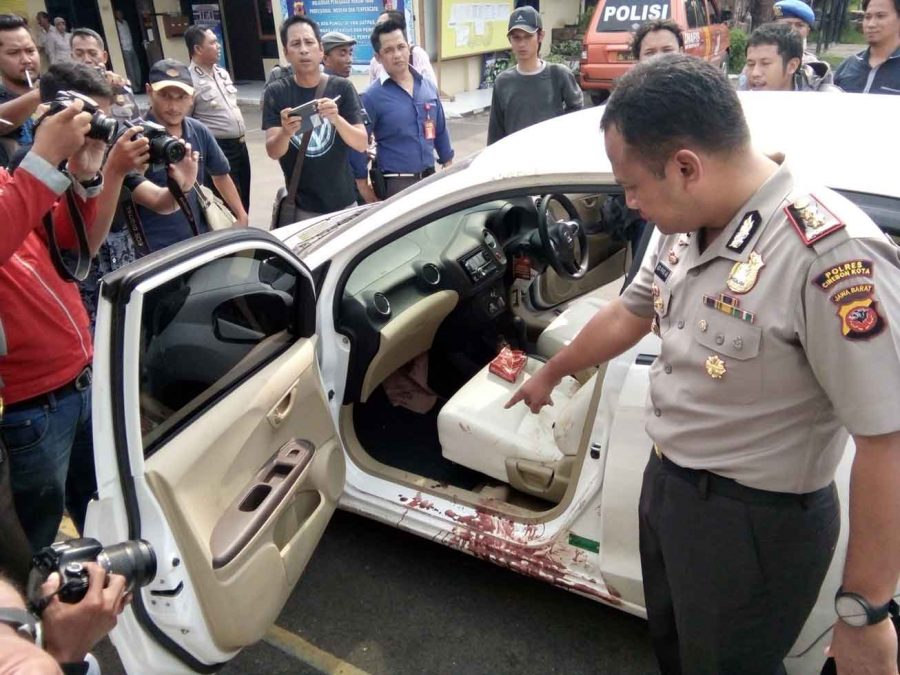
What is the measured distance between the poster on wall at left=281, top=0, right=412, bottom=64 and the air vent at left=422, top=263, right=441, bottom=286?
31.8 feet

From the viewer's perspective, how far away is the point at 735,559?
1363 mm

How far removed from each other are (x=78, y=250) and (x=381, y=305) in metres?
1.00

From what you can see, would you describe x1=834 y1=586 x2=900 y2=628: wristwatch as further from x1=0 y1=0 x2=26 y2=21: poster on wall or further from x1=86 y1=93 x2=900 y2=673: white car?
Result: x1=0 y1=0 x2=26 y2=21: poster on wall

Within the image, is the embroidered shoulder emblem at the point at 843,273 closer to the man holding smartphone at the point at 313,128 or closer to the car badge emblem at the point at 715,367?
the car badge emblem at the point at 715,367

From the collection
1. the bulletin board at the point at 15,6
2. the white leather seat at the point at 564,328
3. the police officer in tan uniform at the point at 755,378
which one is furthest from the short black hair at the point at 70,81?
the bulletin board at the point at 15,6

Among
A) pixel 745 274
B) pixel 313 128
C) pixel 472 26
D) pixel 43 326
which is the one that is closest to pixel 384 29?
pixel 313 128

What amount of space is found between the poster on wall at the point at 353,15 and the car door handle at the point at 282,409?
10.7 m

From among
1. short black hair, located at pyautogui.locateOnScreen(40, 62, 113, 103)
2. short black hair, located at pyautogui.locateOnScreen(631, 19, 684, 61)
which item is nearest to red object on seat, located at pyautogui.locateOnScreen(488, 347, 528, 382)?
short black hair, located at pyautogui.locateOnScreen(40, 62, 113, 103)

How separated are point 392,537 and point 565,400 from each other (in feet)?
2.69

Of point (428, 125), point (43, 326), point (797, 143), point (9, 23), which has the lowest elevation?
point (428, 125)

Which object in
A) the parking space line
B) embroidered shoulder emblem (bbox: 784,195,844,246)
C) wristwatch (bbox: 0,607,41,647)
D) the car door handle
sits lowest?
the parking space line

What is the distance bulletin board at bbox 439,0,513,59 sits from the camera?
39.1ft

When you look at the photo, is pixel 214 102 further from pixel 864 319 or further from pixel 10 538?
pixel 864 319

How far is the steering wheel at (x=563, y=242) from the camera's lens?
9.23 ft
